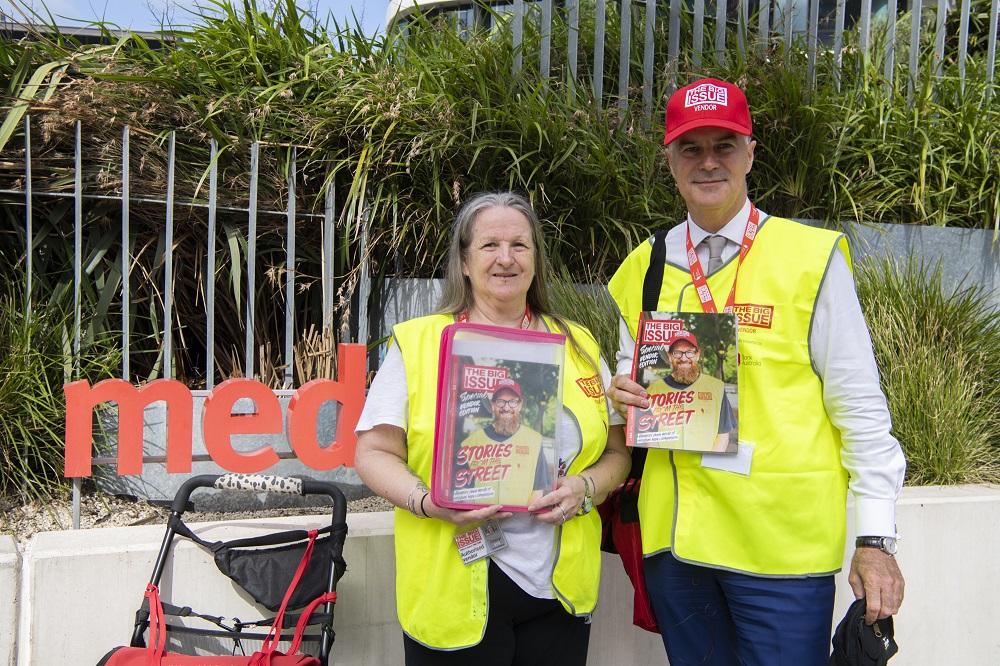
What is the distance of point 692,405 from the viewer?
2066 mm

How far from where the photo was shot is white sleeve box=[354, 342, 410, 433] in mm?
2117

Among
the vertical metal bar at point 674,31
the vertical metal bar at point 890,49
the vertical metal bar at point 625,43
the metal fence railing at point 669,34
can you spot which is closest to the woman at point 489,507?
the metal fence railing at point 669,34

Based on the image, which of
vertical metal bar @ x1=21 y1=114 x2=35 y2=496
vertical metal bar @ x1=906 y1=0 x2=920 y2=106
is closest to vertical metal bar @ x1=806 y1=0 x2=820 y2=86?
vertical metal bar @ x1=906 y1=0 x2=920 y2=106

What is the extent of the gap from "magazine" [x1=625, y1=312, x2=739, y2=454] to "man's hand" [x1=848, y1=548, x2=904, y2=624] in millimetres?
417

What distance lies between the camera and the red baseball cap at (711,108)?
2.08 meters

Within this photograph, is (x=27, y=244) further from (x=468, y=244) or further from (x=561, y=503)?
(x=561, y=503)

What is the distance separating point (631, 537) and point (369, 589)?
1079 mm

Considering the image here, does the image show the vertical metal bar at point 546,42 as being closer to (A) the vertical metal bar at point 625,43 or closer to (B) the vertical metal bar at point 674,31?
(A) the vertical metal bar at point 625,43

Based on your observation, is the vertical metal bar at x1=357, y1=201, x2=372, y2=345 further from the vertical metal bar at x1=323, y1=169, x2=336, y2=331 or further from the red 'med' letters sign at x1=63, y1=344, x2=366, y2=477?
the red 'med' letters sign at x1=63, y1=344, x2=366, y2=477

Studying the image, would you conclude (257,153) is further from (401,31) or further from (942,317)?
(942,317)

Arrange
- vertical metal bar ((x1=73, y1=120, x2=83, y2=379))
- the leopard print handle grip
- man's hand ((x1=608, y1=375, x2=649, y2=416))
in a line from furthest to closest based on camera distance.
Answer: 1. vertical metal bar ((x1=73, y1=120, x2=83, y2=379))
2. the leopard print handle grip
3. man's hand ((x1=608, y1=375, x2=649, y2=416))

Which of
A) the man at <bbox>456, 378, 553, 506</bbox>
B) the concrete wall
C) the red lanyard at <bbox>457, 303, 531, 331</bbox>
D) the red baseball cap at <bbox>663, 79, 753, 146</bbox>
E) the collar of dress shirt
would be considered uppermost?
the red baseball cap at <bbox>663, 79, 753, 146</bbox>

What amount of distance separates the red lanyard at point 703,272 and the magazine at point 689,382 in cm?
11

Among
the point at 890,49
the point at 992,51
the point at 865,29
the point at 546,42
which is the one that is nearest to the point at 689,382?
the point at 546,42
